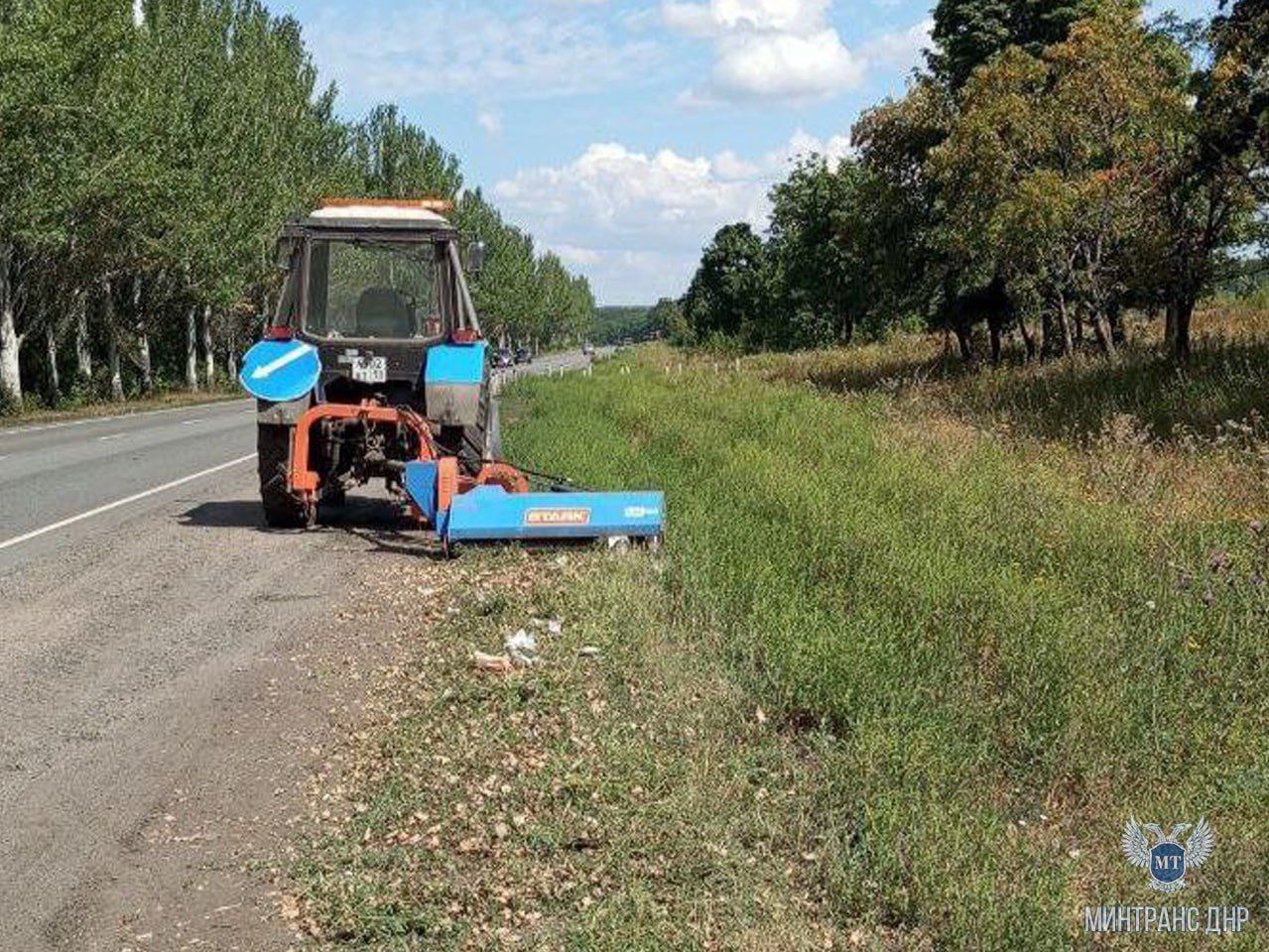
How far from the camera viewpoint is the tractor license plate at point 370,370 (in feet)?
31.9

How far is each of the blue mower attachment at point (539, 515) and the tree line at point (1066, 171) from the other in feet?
39.1

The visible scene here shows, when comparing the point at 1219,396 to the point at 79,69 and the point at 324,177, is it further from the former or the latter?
the point at 324,177

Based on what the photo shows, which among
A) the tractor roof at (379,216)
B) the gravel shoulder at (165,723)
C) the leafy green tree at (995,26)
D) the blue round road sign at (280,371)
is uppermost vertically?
the leafy green tree at (995,26)

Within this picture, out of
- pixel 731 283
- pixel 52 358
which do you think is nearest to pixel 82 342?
pixel 52 358

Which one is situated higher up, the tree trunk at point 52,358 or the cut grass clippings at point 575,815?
the tree trunk at point 52,358

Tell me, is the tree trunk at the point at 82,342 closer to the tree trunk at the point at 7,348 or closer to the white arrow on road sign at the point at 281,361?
the tree trunk at the point at 7,348

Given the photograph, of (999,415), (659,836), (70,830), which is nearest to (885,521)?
(659,836)

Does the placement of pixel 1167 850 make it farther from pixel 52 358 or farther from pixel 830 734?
pixel 52 358

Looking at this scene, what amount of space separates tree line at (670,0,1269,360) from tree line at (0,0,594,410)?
643 inches

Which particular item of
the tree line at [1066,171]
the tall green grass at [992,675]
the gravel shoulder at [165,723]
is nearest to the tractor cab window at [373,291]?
the gravel shoulder at [165,723]

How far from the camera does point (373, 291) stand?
10102 mm

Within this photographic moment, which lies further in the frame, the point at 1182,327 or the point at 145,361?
the point at 145,361

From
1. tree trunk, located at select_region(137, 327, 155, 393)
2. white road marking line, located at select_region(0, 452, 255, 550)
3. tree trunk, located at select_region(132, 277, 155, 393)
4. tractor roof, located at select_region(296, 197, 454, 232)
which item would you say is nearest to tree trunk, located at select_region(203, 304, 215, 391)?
tree trunk, located at select_region(132, 277, 155, 393)

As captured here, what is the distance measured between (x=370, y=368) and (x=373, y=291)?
32.1 inches
